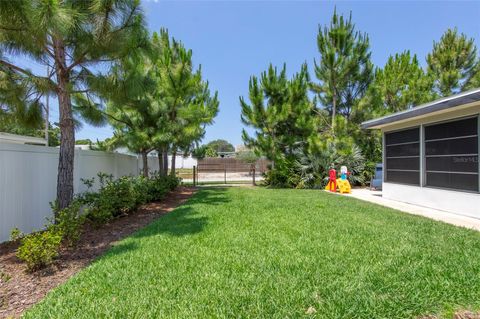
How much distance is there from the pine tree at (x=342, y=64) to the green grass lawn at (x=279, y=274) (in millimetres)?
10349

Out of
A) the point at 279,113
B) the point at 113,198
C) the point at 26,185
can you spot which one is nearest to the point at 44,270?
the point at 26,185

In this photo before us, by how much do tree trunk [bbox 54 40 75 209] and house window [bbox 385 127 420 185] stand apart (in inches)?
358

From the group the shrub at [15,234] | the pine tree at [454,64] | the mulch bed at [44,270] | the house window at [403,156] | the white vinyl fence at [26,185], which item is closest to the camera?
the mulch bed at [44,270]

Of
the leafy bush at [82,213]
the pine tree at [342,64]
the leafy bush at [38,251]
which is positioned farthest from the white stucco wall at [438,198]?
the leafy bush at [38,251]

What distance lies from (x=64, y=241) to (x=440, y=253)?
5.49 meters

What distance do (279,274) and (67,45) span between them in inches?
206

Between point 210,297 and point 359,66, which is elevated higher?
point 359,66

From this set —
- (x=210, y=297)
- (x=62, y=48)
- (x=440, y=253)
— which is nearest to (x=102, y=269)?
(x=210, y=297)

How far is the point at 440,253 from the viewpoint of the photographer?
3770 millimetres

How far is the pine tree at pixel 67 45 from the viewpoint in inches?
156

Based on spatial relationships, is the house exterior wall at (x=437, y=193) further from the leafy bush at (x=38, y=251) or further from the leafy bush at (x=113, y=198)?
the leafy bush at (x=38, y=251)

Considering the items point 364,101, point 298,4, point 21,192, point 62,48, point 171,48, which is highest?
point 298,4

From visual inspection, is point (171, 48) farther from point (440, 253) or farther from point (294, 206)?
point (440, 253)

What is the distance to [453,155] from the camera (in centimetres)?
717
